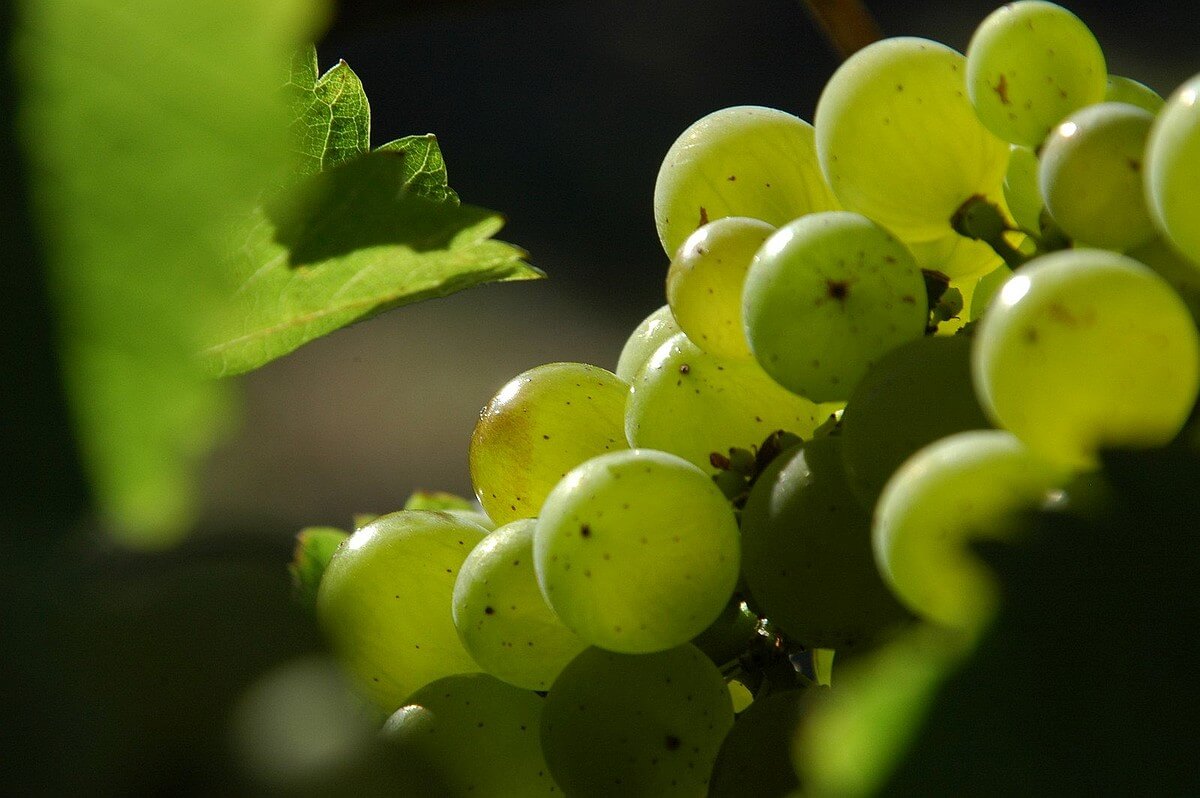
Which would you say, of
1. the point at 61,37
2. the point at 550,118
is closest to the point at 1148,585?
the point at 61,37

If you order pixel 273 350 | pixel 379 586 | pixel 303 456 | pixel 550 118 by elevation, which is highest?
pixel 273 350

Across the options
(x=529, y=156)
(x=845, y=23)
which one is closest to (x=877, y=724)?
(x=845, y=23)

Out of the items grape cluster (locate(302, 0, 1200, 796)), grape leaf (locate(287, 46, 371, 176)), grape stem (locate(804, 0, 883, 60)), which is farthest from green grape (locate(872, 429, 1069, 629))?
grape stem (locate(804, 0, 883, 60))

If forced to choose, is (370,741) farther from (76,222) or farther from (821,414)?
(821,414)

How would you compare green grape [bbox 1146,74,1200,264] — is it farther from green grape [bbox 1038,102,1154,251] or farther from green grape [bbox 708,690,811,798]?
green grape [bbox 708,690,811,798]

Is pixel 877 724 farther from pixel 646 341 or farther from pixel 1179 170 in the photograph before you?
pixel 646 341

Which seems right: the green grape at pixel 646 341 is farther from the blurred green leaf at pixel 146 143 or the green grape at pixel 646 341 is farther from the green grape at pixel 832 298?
the blurred green leaf at pixel 146 143

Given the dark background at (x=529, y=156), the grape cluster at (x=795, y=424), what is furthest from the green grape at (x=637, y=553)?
the dark background at (x=529, y=156)
